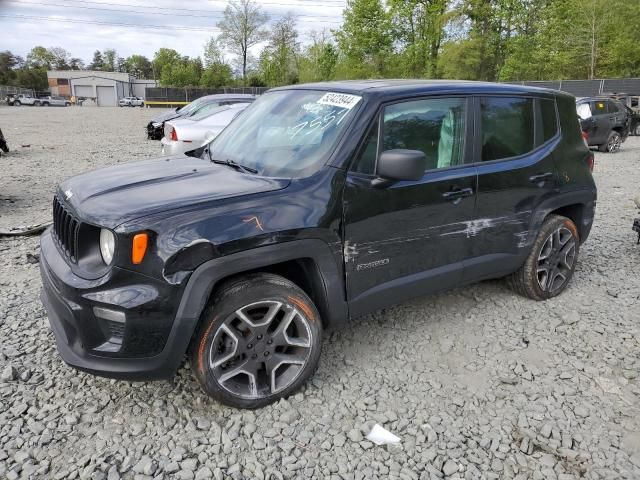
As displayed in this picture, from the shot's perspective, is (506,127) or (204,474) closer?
(204,474)

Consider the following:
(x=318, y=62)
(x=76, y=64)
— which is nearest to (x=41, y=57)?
(x=76, y=64)

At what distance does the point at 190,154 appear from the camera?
155 inches

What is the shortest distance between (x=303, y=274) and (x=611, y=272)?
140 inches

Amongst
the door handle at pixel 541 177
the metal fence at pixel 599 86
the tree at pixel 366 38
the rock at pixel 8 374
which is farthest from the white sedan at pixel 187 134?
the tree at pixel 366 38

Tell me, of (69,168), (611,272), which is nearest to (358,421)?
(611,272)

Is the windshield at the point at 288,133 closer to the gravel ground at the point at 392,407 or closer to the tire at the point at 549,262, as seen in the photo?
the gravel ground at the point at 392,407

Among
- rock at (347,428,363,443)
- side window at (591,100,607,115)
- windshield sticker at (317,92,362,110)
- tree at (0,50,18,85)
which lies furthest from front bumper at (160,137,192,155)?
tree at (0,50,18,85)

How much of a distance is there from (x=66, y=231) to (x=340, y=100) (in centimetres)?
182

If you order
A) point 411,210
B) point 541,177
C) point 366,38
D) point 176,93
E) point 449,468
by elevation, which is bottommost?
point 449,468

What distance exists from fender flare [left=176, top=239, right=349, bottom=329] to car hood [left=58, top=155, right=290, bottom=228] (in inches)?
13.3

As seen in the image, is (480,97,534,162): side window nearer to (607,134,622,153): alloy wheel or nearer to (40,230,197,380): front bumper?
(40,230,197,380): front bumper

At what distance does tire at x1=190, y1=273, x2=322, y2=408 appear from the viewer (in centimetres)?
262

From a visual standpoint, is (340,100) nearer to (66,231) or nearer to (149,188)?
(149,188)

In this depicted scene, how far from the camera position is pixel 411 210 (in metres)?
3.15
